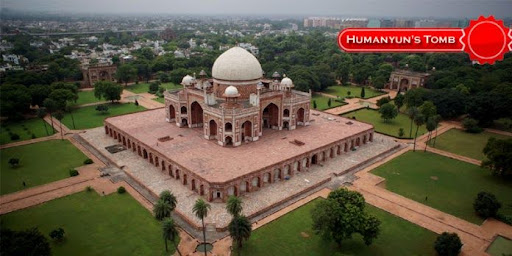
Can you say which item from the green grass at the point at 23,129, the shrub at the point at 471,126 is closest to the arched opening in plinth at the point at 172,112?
the green grass at the point at 23,129

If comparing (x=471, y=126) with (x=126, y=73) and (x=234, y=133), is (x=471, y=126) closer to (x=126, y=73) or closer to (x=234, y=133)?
(x=234, y=133)

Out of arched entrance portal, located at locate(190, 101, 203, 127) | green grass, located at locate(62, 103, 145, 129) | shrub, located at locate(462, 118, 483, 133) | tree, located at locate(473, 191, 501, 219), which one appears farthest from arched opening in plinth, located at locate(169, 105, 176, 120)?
shrub, located at locate(462, 118, 483, 133)

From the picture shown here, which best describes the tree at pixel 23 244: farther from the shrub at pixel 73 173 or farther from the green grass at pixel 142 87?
the green grass at pixel 142 87

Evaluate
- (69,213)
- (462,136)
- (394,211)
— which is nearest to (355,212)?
(394,211)

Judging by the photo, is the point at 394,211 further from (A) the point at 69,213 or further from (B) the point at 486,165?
(A) the point at 69,213

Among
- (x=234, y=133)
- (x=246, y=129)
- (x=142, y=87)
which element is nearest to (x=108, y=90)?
(x=142, y=87)

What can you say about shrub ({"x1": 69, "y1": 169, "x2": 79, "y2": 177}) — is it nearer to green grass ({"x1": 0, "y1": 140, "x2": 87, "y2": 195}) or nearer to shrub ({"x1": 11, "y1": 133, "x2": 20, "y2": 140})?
green grass ({"x1": 0, "y1": 140, "x2": 87, "y2": 195})
